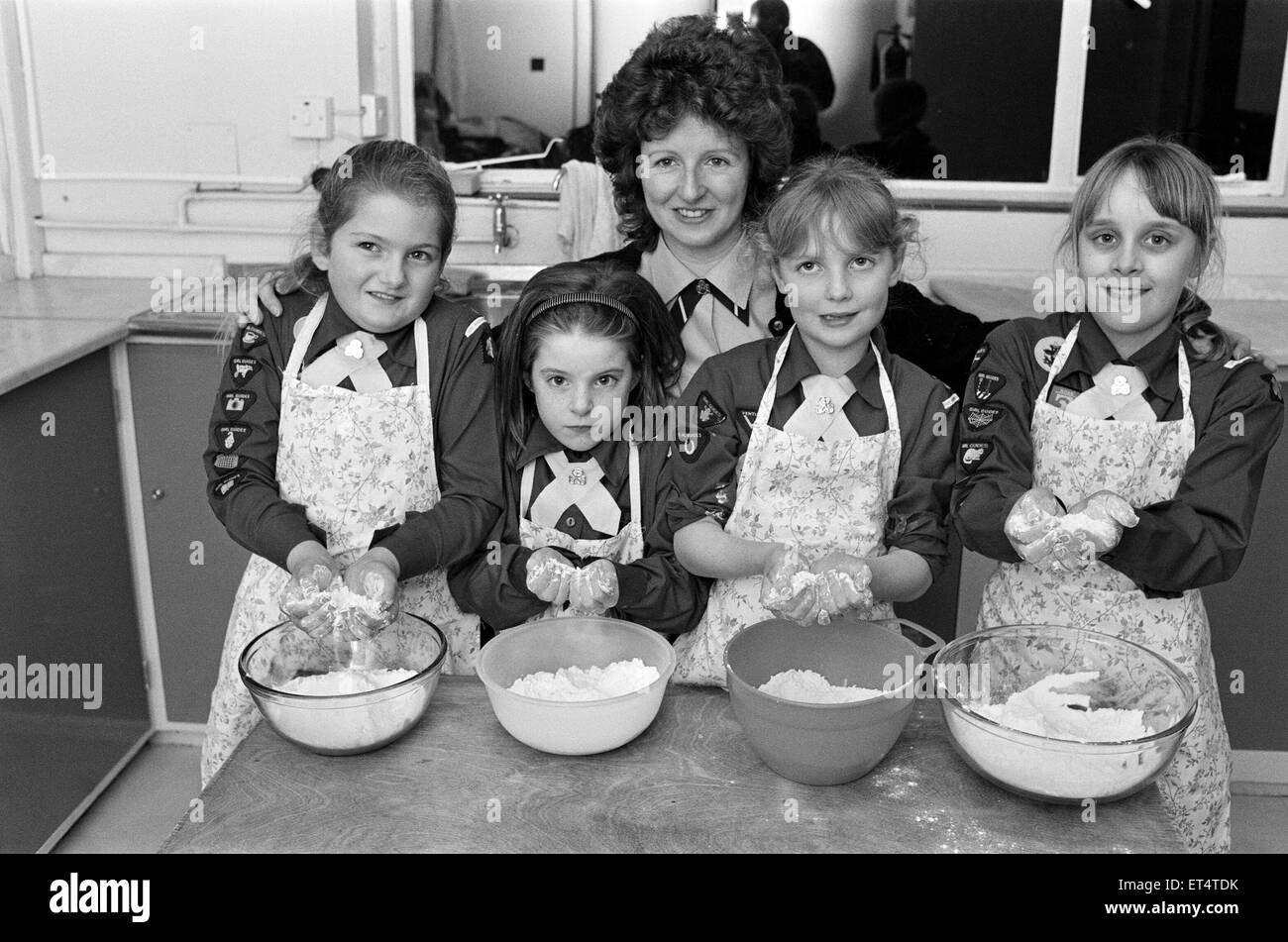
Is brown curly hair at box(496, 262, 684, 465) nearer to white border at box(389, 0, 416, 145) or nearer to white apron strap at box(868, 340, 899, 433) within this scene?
white apron strap at box(868, 340, 899, 433)

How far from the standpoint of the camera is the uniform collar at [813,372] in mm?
1376

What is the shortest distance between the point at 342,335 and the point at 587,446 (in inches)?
13.8

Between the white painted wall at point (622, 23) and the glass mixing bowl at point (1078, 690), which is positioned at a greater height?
the white painted wall at point (622, 23)

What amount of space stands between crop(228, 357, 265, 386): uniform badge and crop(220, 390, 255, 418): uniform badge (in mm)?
14

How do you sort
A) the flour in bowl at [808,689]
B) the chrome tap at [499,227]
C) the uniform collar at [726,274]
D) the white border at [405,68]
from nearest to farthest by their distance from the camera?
the flour in bowl at [808,689] < the uniform collar at [726,274] < the chrome tap at [499,227] < the white border at [405,68]

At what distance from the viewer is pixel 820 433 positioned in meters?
1.38

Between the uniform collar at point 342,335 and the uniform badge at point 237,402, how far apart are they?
88mm

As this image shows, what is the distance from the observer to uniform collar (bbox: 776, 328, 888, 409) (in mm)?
1376

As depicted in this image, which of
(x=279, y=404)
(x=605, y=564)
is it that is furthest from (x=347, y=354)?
(x=605, y=564)

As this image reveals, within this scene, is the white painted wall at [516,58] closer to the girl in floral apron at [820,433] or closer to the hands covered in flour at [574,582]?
the girl in floral apron at [820,433]

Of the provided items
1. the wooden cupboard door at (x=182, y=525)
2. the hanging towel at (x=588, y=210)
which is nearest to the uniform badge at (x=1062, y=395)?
the hanging towel at (x=588, y=210)

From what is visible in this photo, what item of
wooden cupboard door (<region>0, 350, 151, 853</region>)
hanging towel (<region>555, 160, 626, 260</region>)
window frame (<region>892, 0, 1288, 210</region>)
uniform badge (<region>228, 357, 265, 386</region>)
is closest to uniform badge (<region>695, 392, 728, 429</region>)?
uniform badge (<region>228, 357, 265, 386</region>)

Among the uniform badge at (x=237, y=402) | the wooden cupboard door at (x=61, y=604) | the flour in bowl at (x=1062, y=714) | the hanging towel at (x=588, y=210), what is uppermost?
the hanging towel at (x=588, y=210)
